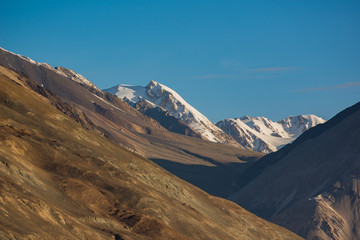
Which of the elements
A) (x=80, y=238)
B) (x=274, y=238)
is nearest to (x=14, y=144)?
(x=80, y=238)

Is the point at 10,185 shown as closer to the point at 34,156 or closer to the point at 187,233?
the point at 34,156

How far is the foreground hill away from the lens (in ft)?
202

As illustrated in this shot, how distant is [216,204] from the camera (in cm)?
12925

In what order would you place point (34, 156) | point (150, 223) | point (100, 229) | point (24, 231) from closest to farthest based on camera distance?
point (24, 231)
point (100, 229)
point (150, 223)
point (34, 156)

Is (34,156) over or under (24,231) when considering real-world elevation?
over

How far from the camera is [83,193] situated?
80.6 metres

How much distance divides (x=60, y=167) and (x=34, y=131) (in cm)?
1648

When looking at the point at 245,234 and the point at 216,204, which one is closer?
the point at 245,234

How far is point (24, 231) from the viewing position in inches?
2094

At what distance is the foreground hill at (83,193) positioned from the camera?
6172 cm

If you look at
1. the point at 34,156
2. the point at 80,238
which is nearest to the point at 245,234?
the point at 34,156

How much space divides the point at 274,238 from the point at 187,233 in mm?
42304

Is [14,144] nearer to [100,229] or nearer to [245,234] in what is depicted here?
[100,229]

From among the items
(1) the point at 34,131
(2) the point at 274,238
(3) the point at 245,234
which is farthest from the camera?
(2) the point at 274,238
